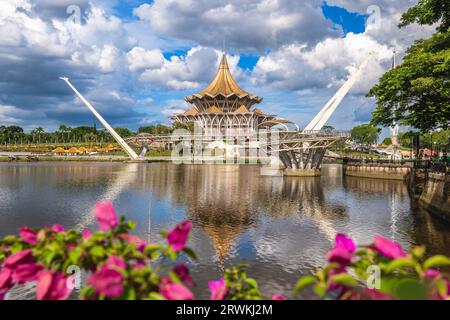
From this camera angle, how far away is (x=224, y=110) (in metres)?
141

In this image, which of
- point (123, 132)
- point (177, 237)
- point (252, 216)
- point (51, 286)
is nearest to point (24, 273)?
point (51, 286)

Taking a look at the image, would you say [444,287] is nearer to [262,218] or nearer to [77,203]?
[262,218]

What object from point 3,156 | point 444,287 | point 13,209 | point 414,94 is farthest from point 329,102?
point 3,156

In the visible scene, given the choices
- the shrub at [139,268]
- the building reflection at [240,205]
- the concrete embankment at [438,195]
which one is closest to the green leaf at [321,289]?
the shrub at [139,268]

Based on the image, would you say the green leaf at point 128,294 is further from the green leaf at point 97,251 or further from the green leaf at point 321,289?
the green leaf at point 321,289

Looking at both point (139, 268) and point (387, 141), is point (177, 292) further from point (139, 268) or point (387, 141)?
point (387, 141)

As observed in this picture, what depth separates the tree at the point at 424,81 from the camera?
Result: 2645cm

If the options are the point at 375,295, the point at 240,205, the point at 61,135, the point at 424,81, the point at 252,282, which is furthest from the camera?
the point at 61,135

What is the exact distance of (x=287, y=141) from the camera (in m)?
57.3

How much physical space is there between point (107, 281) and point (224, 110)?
14031cm

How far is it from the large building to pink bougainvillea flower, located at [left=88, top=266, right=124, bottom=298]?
12971 cm

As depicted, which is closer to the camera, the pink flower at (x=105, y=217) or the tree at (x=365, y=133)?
the pink flower at (x=105, y=217)

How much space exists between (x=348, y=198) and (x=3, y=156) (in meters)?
120

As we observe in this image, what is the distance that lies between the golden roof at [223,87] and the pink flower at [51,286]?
135 metres
